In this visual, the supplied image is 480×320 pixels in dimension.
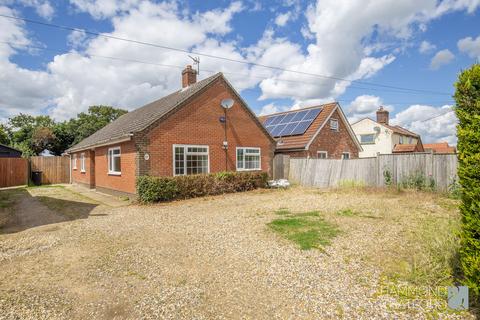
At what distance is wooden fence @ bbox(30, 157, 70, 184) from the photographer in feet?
75.8

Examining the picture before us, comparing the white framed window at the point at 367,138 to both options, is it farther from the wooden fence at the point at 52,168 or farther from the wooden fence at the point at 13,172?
the wooden fence at the point at 13,172

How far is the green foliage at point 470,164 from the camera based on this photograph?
3.14m

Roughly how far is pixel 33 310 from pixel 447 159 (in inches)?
576

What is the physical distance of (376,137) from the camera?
30.8 meters

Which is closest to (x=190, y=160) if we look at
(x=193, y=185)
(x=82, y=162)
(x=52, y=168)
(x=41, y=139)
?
(x=193, y=185)

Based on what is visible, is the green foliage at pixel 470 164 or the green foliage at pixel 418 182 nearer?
the green foliage at pixel 470 164

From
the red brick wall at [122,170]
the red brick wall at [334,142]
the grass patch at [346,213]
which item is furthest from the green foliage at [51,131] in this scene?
the grass patch at [346,213]

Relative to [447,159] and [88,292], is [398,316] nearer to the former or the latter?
[88,292]

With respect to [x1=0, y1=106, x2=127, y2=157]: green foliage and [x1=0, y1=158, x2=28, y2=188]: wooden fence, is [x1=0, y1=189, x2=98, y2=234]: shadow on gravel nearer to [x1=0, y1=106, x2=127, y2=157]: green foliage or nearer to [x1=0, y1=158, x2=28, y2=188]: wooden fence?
[x1=0, y1=158, x2=28, y2=188]: wooden fence

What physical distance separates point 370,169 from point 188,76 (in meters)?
12.2

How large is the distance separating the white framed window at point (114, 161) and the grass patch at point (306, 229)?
31.7 feet

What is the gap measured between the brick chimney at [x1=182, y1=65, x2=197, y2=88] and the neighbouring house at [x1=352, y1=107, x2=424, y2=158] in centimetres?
2107

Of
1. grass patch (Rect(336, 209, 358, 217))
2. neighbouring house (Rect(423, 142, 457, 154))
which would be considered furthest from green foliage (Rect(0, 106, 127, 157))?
neighbouring house (Rect(423, 142, 457, 154))

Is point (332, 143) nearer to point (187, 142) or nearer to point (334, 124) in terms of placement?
point (334, 124)
